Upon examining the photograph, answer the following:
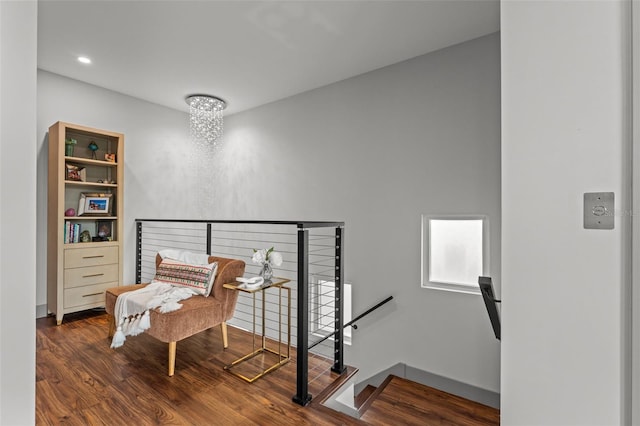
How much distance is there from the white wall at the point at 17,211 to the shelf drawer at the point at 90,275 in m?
3.07

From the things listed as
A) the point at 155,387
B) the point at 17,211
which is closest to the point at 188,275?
the point at 155,387

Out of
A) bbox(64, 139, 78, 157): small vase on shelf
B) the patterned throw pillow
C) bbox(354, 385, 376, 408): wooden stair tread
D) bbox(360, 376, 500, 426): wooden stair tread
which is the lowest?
bbox(354, 385, 376, 408): wooden stair tread

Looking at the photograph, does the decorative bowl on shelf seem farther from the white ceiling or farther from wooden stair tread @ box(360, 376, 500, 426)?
the white ceiling

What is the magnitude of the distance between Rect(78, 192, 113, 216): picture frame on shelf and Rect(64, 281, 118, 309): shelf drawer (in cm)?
85

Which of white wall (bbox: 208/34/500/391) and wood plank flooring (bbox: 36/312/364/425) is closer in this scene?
wood plank flooring (bbox: 36/312/364/425)

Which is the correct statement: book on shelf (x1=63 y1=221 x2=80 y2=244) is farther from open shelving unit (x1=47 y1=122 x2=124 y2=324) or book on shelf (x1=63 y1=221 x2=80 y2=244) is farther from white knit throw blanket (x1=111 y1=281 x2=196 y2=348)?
white knit throw blanket (x1=111 y1=281 x2=196 y2=348)

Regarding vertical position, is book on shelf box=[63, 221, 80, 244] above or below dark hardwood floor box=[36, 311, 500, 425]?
above

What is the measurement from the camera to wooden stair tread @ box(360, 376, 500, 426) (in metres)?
2.23

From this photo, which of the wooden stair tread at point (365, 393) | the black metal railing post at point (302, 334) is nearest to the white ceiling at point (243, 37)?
the black metal railing post at point (302, 334)

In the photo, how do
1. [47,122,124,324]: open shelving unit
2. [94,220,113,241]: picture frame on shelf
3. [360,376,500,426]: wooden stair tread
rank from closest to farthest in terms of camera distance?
[360,376,500,426]: wooden stair tread → [47,122,124,324]: open shelving unit → [94,220,113,241]: picture frame on shelf

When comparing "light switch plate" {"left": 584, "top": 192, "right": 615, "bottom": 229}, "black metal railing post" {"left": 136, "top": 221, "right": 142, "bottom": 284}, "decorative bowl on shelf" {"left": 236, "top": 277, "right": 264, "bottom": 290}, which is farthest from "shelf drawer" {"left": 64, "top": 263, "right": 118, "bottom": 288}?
"light switch plate" {"left": 584, "top": 192, "right": 615, "bottom": 229}

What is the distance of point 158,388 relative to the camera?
209 cm

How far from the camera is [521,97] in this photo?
34.5 inches

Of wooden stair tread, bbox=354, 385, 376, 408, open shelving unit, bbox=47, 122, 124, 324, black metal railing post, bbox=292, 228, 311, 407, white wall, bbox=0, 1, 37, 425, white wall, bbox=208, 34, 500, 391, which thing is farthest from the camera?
open shelving unit, bbox=47, 122, 124, 324
